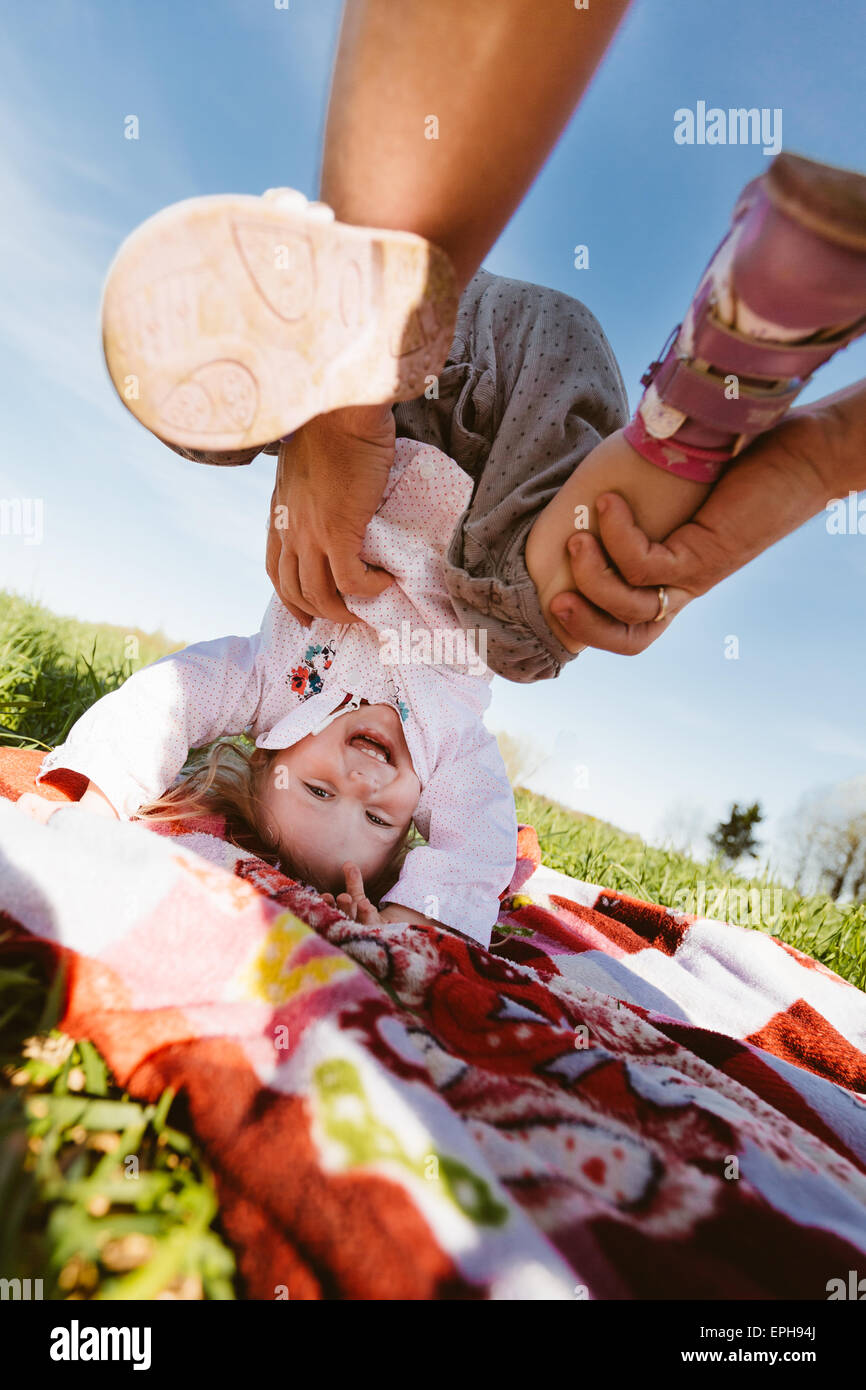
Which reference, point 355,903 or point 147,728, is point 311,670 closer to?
point 147,728

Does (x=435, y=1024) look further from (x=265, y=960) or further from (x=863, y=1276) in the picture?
(x=863, y=1276)

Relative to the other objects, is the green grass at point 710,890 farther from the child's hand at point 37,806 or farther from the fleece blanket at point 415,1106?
the child's hand at point 37,806

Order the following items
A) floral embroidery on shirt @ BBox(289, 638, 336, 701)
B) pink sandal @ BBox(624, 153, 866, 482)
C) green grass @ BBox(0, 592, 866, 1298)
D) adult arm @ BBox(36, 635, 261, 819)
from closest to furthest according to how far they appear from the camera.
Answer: green grass @ BBox(0, 592, 866, 1298) → pink sandal @ BBox(624, 153, 866, 482) → adult arm @ BBox(36, 635, 261, 819) → floral embroidery on shirt @ BBox(289, 638, 336, 701)

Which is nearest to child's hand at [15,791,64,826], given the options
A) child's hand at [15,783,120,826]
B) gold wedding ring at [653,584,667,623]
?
child's hand at [15,783,120,826]

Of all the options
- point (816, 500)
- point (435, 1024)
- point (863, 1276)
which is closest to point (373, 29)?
point (816, 500)

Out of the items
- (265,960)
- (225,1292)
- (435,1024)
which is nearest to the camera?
(225,1292)

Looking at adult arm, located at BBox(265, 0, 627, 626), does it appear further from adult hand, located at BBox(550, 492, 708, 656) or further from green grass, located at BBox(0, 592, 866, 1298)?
green grass, located at BBox(0, 592, 866, 1298)

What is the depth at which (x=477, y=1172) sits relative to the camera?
59cm

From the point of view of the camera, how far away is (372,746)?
1719mm

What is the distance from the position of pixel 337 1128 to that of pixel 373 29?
1166 mm

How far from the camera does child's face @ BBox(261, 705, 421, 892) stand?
167cm

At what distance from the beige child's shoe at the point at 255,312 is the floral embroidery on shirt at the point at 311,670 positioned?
34.9 inches

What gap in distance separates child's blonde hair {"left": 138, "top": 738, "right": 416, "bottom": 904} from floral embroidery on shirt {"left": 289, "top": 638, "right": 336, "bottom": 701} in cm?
16

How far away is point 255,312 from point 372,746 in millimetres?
1045
